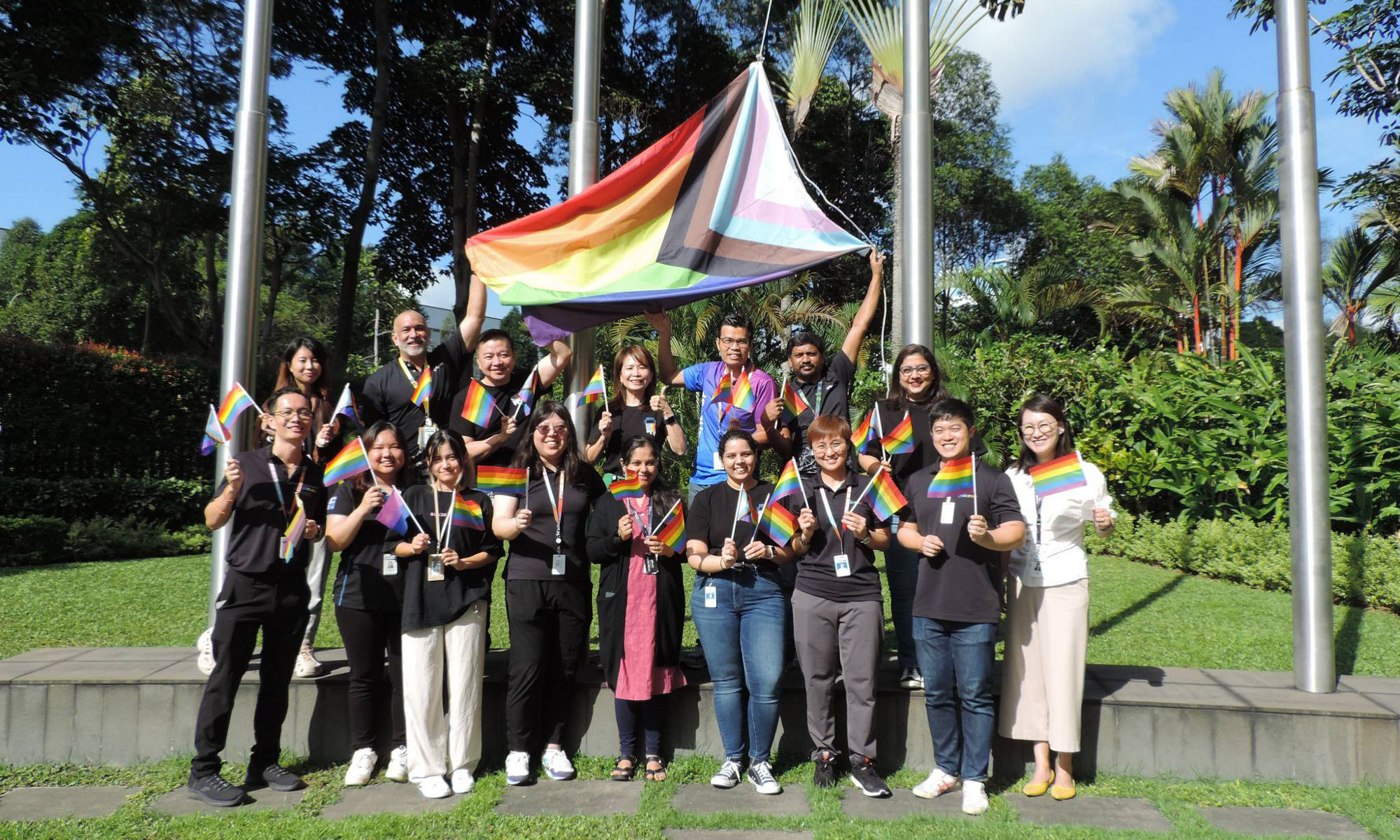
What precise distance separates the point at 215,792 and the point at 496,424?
223 cm

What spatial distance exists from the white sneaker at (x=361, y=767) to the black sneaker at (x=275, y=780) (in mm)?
210

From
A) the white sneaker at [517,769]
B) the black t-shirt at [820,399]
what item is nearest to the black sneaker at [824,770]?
the white sneaker at [517,769]

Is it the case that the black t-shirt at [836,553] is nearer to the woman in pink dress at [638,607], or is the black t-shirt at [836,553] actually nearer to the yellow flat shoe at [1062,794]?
the woman in pink dress at [638,607]

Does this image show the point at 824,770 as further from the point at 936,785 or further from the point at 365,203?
the point at 365,203

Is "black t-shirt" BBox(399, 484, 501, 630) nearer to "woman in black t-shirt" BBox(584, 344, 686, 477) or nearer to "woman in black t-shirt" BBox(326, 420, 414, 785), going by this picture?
"woman in black t-shirt" BBox(326, 420, 414, 785)

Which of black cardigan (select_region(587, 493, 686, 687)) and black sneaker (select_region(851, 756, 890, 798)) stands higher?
black cardigan (select_region(587, 493, 686, 687))

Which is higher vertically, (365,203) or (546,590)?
(365,203)

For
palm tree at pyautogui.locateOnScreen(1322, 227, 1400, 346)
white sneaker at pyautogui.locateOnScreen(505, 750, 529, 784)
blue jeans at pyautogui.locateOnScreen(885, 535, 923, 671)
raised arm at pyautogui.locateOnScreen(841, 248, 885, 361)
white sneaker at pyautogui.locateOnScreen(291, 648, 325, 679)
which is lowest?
white sneaker at pyautogui.locateOnScreen(505, 750, 529, 784)

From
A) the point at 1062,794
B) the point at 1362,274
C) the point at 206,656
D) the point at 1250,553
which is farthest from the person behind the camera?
the point at 1362,274

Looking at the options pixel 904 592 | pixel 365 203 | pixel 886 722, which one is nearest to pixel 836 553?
pixel 904 592

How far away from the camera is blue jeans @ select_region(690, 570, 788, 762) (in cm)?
450

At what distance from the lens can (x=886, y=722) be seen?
15.6 ft

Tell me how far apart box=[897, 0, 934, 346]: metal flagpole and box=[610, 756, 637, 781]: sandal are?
2.73m

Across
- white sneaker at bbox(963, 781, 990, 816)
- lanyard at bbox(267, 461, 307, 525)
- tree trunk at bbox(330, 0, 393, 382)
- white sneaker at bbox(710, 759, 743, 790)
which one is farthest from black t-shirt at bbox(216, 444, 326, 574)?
tree trunk at bbox(330, 0, 393, 382)
